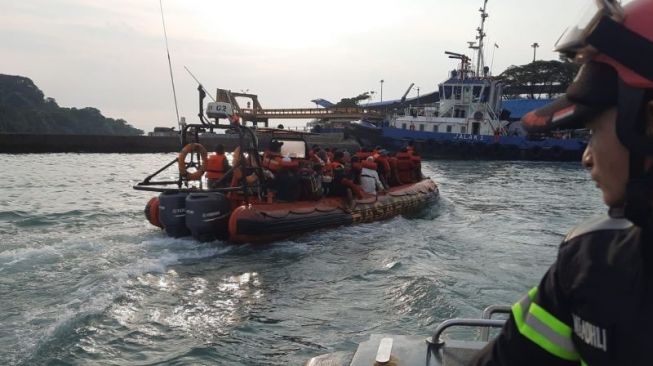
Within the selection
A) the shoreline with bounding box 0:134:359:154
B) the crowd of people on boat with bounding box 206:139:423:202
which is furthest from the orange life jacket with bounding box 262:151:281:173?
the shoreline with bounding box 0:134:359:154

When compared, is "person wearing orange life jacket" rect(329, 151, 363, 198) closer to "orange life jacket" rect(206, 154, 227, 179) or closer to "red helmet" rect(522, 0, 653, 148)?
"orange life jacket" rect(206, 154, 227, 179)

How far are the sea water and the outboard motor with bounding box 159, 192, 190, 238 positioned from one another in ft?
0.96

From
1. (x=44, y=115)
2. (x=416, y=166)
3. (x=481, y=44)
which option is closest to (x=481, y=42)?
(x=481, y=44)

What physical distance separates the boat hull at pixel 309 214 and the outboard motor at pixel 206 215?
26 centimetres

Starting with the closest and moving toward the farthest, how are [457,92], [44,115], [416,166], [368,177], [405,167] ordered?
[368,177]
[405,167]
[416,166]
[457,92]
[44,115]

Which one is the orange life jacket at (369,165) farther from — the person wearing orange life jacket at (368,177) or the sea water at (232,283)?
the sea water at (232,283)

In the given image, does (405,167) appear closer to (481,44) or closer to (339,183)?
(339,183)

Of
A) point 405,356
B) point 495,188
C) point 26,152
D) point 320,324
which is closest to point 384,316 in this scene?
point 320,324

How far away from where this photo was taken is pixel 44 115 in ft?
181

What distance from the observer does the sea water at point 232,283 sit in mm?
4809

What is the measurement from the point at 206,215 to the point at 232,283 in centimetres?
182

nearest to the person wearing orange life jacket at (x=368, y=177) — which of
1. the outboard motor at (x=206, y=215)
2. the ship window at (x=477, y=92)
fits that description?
the outboard motor at (x=206, y=215)

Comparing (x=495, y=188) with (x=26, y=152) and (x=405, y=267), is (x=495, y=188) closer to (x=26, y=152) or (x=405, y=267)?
(x=405, y=267)

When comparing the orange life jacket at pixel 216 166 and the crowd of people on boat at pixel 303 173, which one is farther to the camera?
the orange life jacket at pixel 216 166
